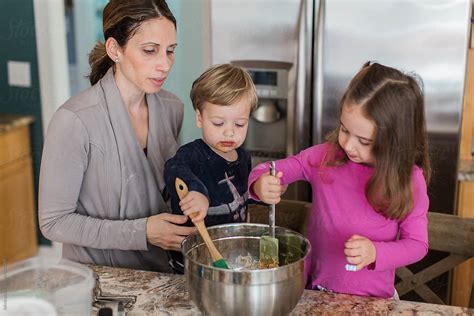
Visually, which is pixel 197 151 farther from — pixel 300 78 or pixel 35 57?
pixel 35 57

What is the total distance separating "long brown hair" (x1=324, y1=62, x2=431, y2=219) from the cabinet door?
2.33 m

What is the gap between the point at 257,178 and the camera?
4.96 feet

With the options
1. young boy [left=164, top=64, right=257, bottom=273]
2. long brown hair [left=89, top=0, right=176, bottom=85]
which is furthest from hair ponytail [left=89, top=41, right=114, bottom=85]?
young boy [left=164, top=64, right=257, bottom=273]

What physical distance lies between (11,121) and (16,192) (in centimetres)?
38

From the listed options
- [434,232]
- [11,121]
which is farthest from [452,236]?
[11,121]

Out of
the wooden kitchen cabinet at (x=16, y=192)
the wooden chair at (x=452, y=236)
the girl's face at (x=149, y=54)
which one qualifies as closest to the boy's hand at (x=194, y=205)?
the girl's face at (x=149, y=54)

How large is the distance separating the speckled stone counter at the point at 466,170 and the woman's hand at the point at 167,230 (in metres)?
1.30

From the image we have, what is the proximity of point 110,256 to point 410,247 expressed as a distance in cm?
78

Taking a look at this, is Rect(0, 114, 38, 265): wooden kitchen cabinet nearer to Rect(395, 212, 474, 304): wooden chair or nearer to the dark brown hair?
the dark brown hair

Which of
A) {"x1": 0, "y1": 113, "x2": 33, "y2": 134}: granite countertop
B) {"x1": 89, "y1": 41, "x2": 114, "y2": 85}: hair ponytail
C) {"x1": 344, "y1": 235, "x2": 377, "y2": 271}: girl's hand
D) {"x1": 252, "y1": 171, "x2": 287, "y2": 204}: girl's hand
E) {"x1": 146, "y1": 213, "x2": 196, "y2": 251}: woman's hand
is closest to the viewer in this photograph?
{"x1": 344, "y1": 235, "x2": 377, "y2": 271}: girl's hand

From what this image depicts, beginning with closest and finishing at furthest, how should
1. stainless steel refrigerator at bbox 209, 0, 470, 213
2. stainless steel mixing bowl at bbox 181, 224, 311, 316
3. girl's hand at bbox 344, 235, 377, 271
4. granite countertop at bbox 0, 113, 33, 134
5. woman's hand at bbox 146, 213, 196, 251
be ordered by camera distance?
stainless steel mixing bowl at bbox 181, 224, 311, 316
girl's hand at bbox 344, 235, 377, 271
woman's hand at bbox 146, 213, 196, 251
stainless steel refrigerator at bbox 209, 0, 470, 213
granite countertop at bbox 0, 113, 33, 134

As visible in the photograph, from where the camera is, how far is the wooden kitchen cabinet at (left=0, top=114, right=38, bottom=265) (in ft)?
10.5

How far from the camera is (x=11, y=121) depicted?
3230 mm

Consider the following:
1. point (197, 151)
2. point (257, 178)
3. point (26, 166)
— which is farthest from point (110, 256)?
point (26, 166)
